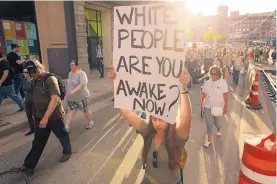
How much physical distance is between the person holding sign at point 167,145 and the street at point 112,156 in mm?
1721

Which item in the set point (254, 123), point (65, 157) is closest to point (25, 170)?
point (65, 157)

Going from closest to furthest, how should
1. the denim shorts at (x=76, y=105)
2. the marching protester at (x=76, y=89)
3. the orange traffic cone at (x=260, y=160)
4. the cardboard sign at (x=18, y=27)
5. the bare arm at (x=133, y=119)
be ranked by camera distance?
the bare arm at (x=133, y=119), the orange traffic cone at (x=260, y=160), the marching protester at (x=76, y=89), the denim shorts at (x=76, y=105), the cardboard sign at (x=18, y=27)

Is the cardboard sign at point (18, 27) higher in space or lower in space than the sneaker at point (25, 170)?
higher

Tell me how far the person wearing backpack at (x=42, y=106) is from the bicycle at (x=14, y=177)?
0.23 feet

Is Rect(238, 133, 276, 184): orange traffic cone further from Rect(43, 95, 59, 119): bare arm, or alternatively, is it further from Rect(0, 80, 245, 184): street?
Rect(43, 95, 59, 119): bare arm

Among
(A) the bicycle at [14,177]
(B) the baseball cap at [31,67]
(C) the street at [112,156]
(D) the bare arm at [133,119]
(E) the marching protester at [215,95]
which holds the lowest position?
(C) the street at [112,156]

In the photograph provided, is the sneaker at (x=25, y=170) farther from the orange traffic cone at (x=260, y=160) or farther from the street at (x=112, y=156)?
the orange traffic cone at (x=260, y=160)

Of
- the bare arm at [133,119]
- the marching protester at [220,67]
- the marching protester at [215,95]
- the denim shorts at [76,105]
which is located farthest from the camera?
the marching protester at [220,67]

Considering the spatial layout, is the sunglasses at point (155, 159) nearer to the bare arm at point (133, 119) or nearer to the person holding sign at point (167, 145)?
the person holding sign at point (167, 145)

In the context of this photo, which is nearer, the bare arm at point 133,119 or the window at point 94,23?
the bare arm at point 133,119

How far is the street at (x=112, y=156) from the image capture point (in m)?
3.88

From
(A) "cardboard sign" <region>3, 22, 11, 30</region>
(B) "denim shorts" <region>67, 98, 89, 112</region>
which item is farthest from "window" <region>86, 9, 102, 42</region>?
(B) "denim shorts" <region>67, 98, 89, 112</region>

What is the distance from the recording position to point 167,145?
82.6 inches

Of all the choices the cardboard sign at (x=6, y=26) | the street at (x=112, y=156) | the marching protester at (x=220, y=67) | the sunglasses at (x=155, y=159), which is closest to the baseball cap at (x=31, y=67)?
the street at (x=112, y=156)
